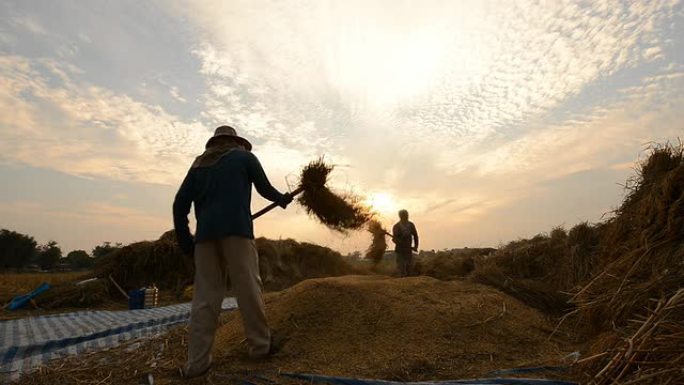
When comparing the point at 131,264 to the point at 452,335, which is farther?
the point at 131,264

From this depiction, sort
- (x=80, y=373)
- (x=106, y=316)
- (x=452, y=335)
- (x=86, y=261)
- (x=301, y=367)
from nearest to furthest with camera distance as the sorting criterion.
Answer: (x=301, y=367) → (x=80, y=373) → (x=452, y=335) → (x=106, y=316) → (x=86, y=261)

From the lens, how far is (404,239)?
9.30 metres

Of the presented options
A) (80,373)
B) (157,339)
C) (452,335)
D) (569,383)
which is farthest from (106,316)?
(569,383)

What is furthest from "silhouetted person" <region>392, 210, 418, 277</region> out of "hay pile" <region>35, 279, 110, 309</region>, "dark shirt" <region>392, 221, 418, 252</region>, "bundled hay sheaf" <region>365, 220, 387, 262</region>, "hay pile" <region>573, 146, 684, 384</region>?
"hay pile" <region>35, 279, 110, 309</region>

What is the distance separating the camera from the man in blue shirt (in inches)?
122

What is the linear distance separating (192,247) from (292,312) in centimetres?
105

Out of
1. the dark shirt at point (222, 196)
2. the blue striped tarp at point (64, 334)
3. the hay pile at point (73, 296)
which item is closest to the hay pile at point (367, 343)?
the blue striped tarp at point (64, 334)

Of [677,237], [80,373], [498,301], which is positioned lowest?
[80,373]

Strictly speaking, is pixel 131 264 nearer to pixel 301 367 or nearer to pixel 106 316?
pixel 106 316

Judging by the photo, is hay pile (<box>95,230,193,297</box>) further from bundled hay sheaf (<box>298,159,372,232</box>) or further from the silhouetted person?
bundled hay sheaf (<box>298,159,372,232</box>)

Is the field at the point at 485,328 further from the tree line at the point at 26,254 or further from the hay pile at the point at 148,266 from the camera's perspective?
the tree line at the point at 26,254

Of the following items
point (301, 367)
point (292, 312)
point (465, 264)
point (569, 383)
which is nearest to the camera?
point (569, 383)

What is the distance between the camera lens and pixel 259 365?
3072 mm

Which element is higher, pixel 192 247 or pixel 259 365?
pixel 192 247
